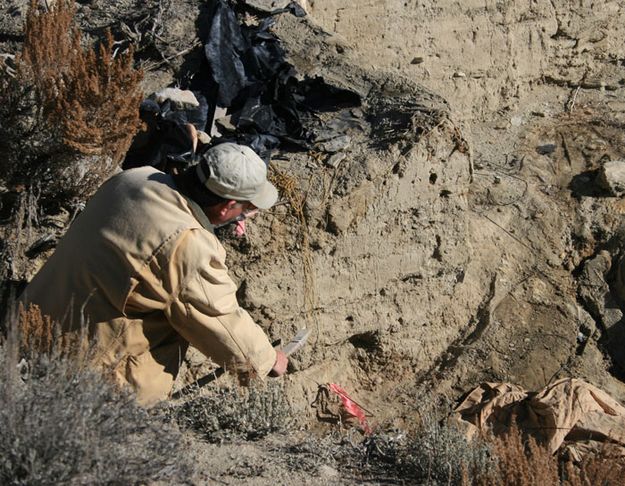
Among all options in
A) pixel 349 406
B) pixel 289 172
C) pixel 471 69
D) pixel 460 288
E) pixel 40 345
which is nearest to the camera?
pixel 40 345

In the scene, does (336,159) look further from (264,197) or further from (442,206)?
(264,197)

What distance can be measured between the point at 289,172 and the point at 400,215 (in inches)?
38.2

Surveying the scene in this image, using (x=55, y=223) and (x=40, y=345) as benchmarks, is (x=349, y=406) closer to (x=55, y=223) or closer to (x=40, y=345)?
(x=55, y=223)

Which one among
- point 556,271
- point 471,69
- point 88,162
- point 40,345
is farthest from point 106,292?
point 471,69

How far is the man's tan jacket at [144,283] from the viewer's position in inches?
147

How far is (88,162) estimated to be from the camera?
18.7 ft

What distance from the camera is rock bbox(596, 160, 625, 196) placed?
8.09 metres

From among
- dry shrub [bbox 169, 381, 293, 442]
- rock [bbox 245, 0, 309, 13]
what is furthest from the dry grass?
rock [bbox 245, 0, 309, 13]

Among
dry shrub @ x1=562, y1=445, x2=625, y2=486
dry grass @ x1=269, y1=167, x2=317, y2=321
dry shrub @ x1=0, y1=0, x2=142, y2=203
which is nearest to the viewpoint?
dry shrub @ x1=562, y1=445, x2=625, y2=486

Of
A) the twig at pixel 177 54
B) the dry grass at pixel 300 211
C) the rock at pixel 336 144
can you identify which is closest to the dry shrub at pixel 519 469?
the dry grass at pixel 300 211

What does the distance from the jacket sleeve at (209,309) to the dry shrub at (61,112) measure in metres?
1.87

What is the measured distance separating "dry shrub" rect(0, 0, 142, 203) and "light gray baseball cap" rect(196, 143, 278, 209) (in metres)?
1.70

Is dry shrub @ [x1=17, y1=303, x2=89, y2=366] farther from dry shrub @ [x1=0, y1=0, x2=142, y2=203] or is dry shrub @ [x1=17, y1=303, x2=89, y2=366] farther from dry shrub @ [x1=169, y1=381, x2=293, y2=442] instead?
dry shrub @ [x1=0, y1=0, x2=142, y2=203]

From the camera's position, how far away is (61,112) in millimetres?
5391
